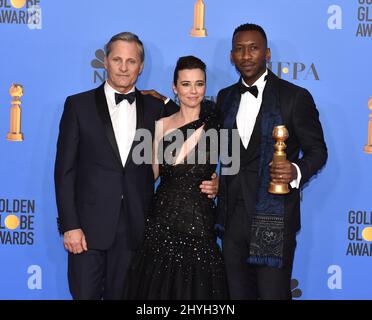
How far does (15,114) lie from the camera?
11.2 ft

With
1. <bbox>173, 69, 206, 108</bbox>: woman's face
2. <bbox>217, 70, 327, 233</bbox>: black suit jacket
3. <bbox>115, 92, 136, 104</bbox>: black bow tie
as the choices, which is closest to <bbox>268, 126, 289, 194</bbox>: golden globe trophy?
<bbox>217, 70, 327, 233</bbox>: black suit jacket

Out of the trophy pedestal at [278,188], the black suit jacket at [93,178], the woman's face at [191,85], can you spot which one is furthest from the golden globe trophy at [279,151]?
the black suit jacket at [93,178]

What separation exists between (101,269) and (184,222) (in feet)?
1.76

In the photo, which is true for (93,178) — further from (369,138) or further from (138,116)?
(369,138)

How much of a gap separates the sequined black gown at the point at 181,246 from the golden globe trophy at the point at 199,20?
Answer: 0.77m

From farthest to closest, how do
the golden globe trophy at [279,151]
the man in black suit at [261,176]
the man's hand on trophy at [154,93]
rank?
the man's hand on trophy at [154,93] → the man in black suit at [261,176] → the golden globe trophy at [279,151]

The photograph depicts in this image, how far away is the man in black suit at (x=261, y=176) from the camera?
275cm

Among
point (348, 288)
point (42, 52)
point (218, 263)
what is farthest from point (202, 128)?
point (348, 288)

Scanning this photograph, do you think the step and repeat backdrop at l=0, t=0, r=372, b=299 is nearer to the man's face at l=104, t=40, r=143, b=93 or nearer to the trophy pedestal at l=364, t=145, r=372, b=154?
the trophy pedestal at l=364, t=145, r=372, b=154

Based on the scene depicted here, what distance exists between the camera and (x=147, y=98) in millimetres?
3049

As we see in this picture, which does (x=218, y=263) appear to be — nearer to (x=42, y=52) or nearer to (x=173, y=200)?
(x=173, y=200)

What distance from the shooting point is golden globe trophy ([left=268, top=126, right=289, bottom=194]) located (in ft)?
8.38

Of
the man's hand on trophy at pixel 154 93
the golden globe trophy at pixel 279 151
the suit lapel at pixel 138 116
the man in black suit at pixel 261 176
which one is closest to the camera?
the golden globe trophy at pixel 279 151

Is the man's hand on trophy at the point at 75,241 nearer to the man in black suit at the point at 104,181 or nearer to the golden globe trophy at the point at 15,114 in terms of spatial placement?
the man in black suit at the point at 104,181
